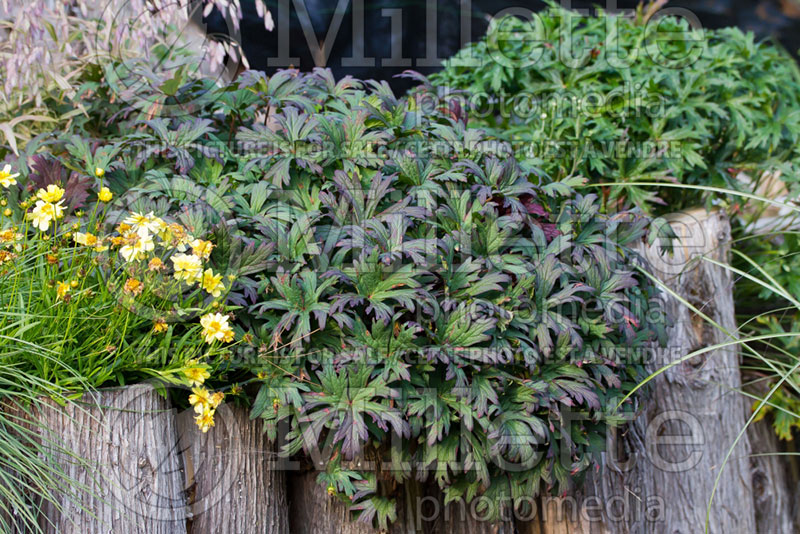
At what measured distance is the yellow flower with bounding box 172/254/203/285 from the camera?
4.66ft

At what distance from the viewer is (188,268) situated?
1433 millimetres

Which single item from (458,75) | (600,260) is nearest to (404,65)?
(458,75)

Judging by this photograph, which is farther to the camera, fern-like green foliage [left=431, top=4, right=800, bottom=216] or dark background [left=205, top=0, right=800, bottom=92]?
dark background [left=205, top=0, right=800, bottom=92]

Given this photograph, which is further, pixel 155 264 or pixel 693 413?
pixel 693 413

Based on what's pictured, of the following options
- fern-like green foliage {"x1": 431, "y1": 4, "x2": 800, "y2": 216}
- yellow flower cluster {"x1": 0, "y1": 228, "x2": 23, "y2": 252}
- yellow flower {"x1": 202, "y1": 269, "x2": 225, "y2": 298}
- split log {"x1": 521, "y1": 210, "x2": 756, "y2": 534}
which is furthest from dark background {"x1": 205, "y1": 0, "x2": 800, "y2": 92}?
yellow flower {"x1": 202, "y1": 269, "x2": 225, "y2": 298}

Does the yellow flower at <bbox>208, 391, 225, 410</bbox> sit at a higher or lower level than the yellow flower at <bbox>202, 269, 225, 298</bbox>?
lower

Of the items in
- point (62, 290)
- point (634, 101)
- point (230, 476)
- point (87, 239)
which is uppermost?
point (634, 101)

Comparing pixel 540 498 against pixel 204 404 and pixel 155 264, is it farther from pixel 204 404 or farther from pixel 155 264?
pixel 155 264

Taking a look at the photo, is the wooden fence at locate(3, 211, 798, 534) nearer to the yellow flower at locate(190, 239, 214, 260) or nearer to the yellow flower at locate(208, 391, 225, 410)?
the yellow flower at locate(208, 391, 225, 410)

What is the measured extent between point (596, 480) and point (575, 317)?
50 cm

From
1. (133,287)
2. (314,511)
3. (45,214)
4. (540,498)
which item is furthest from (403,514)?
(45,214)

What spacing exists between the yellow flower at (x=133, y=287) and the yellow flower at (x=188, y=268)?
0.08 m

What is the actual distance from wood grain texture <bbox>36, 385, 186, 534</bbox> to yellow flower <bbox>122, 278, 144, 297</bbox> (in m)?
0.20

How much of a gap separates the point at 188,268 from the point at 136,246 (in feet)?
0.39
